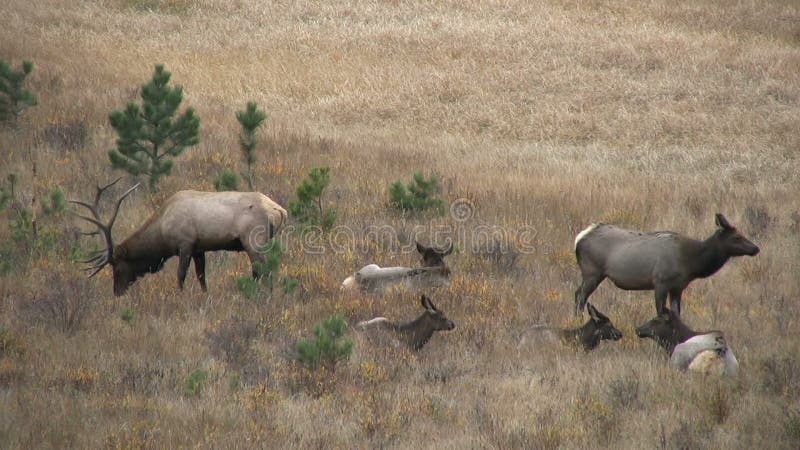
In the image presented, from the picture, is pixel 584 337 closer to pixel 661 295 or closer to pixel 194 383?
pixel 661 295

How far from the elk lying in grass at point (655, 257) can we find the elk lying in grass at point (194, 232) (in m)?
3.42

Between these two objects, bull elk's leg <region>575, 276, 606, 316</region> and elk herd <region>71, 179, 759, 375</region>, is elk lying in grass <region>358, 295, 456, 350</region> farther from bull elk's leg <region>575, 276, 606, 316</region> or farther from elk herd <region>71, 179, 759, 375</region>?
bull elk's leg <region>575, 276, 606, 316</region>

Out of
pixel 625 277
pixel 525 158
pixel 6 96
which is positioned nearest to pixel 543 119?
pixel 525 158

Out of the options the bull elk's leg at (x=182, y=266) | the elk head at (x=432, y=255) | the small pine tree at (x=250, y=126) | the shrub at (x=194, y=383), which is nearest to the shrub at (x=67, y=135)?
the small pine tree at (x=250, y=126)

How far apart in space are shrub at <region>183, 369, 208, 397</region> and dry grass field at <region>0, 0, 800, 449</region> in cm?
8

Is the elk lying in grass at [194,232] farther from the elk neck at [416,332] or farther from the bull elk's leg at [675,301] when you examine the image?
the bull elk's leg at [675,301]

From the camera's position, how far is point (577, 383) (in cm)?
780

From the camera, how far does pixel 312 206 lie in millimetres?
12648

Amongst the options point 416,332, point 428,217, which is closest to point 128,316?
point 416,332

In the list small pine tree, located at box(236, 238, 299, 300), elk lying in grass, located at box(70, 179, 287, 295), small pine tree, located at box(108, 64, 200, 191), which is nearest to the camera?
small pine tree, located at box(236, 238, 299, 300)

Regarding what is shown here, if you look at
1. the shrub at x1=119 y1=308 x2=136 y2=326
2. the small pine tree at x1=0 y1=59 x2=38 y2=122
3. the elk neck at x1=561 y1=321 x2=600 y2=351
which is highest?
the small pine tree at x1=0 y1=59 x2=38 y2=122

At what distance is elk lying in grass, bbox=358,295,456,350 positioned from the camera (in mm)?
8789

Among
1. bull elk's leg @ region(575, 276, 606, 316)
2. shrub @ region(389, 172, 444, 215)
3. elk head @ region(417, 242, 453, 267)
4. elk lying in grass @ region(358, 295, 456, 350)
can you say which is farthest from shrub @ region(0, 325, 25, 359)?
shrub @ region(389, 172, 444, 215)

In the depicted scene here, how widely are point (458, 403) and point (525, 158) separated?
12.1 m
